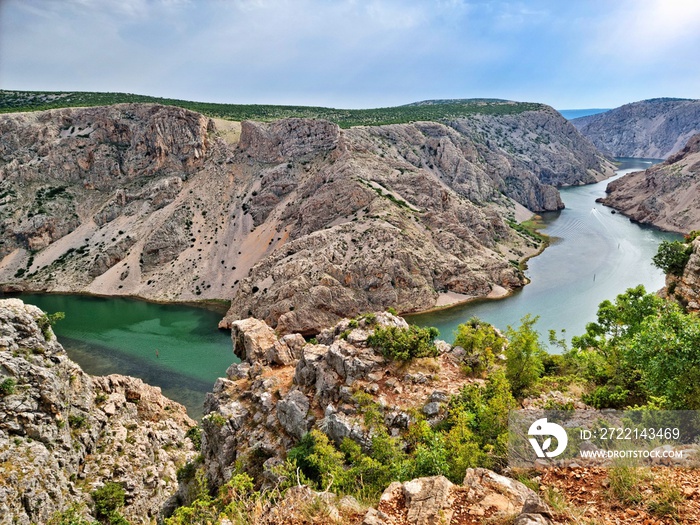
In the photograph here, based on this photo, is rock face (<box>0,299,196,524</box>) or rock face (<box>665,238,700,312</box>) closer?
rock face (<box>0,299,196,524</box>)

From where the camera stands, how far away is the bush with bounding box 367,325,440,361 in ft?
58.3

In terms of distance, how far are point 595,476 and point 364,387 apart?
9.63 metres

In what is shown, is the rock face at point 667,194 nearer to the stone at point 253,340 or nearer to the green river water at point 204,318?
the green river water at point 204,318

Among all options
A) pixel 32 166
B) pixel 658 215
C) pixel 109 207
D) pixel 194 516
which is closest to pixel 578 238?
pixel 658 215

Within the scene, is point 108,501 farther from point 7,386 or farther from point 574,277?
point 574,277

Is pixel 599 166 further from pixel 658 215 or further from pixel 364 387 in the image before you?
pixel 364 387

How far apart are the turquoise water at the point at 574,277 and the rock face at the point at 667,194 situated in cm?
616

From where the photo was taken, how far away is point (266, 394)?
1978 cm

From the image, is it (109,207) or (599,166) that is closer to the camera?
(109,207)

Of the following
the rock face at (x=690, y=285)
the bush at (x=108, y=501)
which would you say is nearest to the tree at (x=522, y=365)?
the rock face at (x=690, y=285)

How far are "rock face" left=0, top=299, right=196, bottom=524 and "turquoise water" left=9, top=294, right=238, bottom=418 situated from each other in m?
9.90

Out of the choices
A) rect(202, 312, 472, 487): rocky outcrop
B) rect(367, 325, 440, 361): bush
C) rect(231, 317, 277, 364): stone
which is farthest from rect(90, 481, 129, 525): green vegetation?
rect(367, 325, 440, 361): bush

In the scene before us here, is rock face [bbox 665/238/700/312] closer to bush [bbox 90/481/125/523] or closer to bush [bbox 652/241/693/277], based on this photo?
bush [bbox 652/241/693/277]

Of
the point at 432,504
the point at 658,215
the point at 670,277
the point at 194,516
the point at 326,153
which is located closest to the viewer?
the point at 432,504
